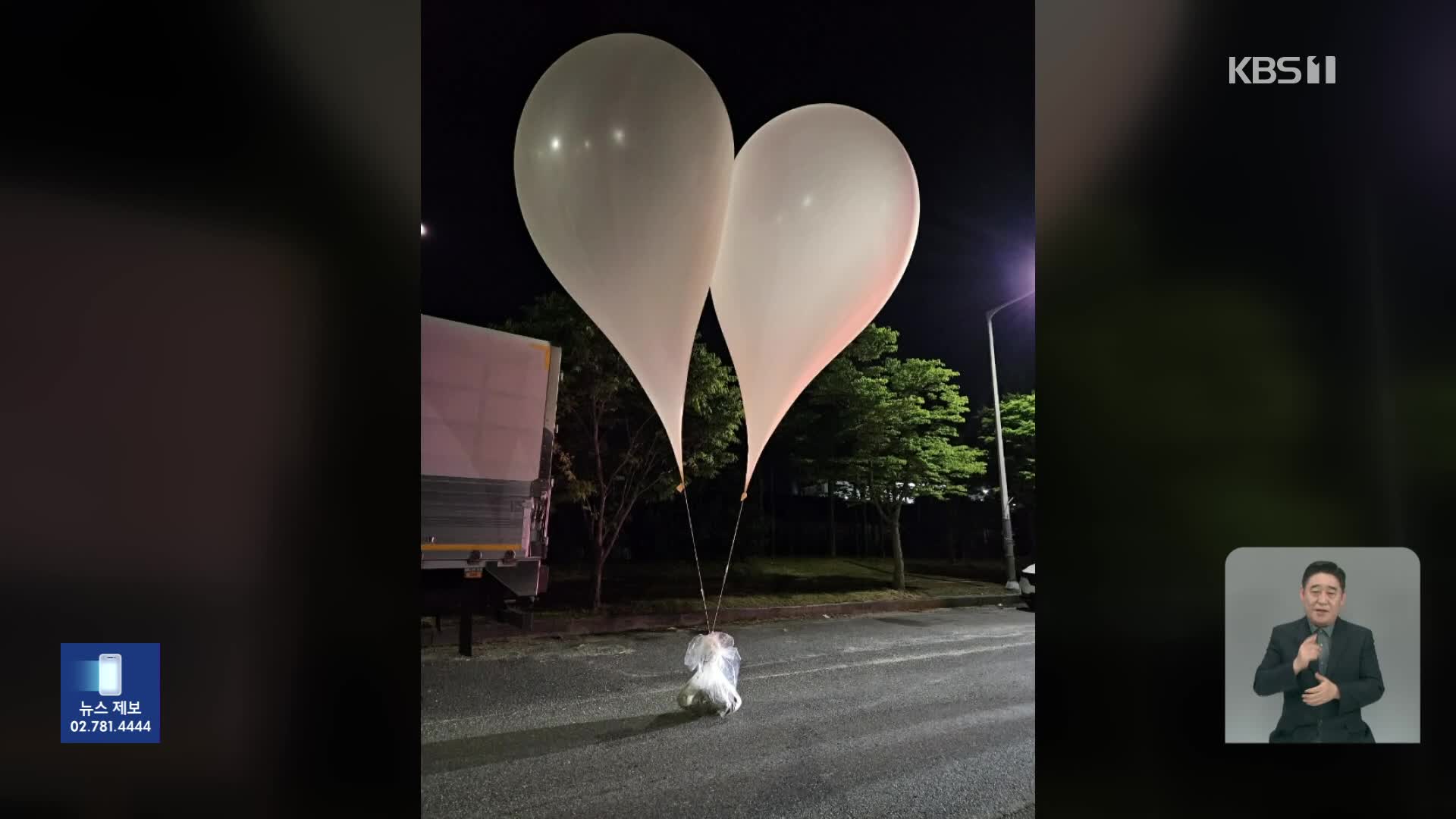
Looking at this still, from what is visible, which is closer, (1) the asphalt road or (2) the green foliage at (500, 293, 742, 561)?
(1) the asphalt road

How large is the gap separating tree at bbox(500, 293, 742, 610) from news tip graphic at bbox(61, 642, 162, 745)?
9664 millimetres

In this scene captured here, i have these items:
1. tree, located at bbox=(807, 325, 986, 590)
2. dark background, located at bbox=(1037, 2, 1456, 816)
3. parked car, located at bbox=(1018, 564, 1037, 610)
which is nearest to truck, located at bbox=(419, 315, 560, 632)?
dark background, located at bbox=(1037, 2, 1456, 816)

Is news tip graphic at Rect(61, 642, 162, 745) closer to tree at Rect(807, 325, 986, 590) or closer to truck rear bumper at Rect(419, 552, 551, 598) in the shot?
truck rear bumper at Rect(419, 552, 551, 598)

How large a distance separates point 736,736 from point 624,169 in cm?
363

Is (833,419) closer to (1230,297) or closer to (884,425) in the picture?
(884,425)

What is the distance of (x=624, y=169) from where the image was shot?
3.40 meters

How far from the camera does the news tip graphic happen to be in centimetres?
197

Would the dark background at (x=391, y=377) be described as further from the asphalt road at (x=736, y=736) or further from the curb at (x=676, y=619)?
the curb at (x=676, y=619)

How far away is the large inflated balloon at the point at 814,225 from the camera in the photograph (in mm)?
3986

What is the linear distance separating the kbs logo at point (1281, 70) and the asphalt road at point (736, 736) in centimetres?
291

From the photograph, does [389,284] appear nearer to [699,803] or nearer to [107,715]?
[107,715]

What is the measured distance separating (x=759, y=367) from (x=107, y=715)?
3.14 meters

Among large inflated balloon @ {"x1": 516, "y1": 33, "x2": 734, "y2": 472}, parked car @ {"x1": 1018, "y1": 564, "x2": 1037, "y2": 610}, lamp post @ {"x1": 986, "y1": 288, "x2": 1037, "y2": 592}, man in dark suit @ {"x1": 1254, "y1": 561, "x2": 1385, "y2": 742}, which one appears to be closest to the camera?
man in dark suit @ {"x1": 1254, "y1": 561, "x2": 1385, "y2": 742}

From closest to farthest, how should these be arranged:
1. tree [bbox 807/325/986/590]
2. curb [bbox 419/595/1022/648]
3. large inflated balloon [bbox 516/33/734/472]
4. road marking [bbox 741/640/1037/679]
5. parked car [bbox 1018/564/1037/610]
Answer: large inflated balloon [bbox 516/33/734/472]
road marking [bbox 741/640/1037/679]
curb [bbox 419/595/1022/648]
parked car [bbox 1018/564/1037/610]
tree [bbox 807/325/986/590]
